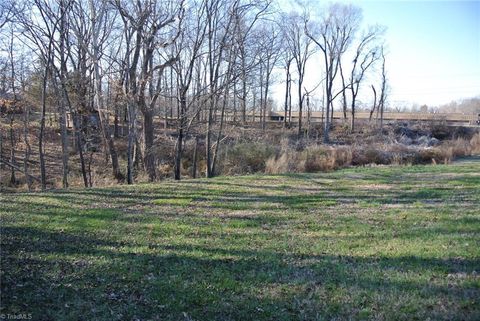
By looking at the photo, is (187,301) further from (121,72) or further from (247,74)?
(247,74)

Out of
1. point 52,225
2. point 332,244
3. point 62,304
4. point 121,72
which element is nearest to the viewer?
point 62,304

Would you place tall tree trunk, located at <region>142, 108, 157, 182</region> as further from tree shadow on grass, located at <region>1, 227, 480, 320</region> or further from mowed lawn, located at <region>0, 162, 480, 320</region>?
tree shadow on grass, located at <region>1, 227, 480, 320</region>

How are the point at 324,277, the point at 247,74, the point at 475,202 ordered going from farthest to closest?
the point at 247,74 < the point at 475,202 < the point at 324,277

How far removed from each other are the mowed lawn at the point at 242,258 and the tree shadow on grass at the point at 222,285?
0.04 ft

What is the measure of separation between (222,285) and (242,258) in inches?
35.8

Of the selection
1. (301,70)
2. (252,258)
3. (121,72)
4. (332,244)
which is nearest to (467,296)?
(332,244)

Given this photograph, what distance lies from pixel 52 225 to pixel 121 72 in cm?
1054

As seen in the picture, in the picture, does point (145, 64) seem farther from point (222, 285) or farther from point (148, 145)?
point (222, 285)

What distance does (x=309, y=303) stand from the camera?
389 cm

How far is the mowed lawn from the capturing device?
12.4ft

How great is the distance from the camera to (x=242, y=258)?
17.0ft

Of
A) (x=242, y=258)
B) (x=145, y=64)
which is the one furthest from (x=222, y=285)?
(x=145, y=64)

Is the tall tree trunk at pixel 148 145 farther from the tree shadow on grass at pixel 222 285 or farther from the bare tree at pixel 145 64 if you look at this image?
the tree shadow on grass at pixel 222 285

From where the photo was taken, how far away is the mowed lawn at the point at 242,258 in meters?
3.79
